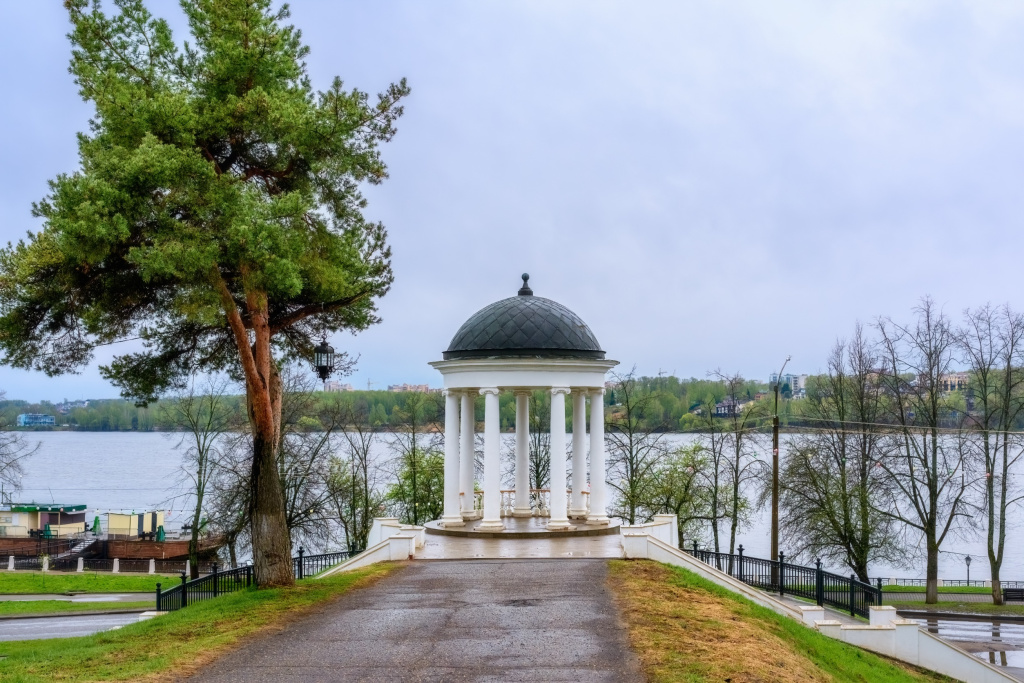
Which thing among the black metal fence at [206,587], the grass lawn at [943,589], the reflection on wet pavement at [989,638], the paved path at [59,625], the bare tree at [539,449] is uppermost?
the bare tree at [539,449]

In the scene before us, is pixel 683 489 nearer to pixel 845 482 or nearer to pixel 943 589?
pixel 845 482

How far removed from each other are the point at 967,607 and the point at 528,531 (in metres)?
20.6

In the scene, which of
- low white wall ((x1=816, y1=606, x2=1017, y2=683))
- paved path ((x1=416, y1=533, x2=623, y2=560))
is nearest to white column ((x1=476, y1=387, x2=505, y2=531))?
paved path ((x1=416, y1=533, x2=623, y2=560))

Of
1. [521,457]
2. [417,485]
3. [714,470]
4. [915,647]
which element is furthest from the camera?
[714,470]

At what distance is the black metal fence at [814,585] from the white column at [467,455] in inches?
257

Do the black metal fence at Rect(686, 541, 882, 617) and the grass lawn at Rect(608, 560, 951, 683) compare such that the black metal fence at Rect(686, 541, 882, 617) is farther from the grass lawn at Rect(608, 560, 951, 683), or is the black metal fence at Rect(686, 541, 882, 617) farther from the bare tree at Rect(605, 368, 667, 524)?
the bare tree at Rect(605, 368, 667, 524)

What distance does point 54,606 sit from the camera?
1150 inches

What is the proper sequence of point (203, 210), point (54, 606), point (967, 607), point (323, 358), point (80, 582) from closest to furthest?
point (203, 210), point (323, 358), point (54, 606), point (967, 607), point (80, 582)

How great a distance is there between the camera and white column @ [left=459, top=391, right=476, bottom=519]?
25.2 metres

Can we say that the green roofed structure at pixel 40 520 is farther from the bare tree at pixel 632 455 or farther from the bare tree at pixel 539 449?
the bare tree at pixel 632 455

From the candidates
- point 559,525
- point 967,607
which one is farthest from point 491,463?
point 967,607

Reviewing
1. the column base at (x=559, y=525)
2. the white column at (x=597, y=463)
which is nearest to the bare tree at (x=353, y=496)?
the white column at (x=597, y=463)

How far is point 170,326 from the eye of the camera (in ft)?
56.6

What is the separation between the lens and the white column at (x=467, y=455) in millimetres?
25188
